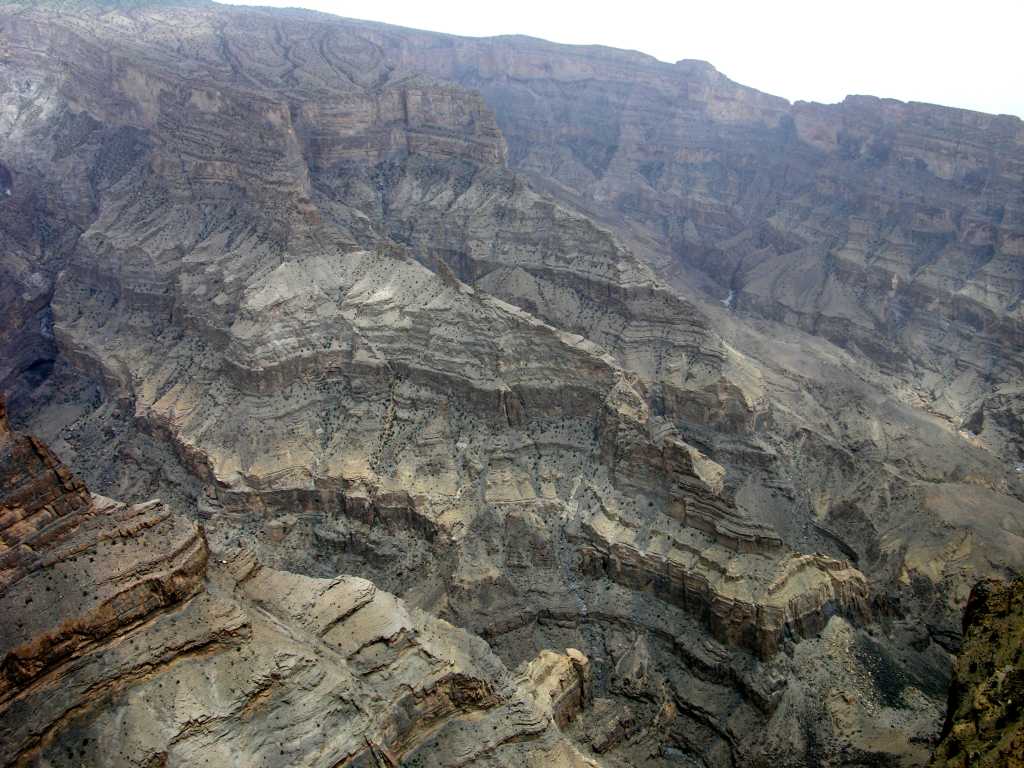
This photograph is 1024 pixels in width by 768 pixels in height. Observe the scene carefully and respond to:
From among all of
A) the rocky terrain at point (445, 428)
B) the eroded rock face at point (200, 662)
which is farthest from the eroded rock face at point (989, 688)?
the rocky terrain at point (445, 428)

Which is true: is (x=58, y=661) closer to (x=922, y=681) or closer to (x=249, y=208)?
(x=922, y=681)

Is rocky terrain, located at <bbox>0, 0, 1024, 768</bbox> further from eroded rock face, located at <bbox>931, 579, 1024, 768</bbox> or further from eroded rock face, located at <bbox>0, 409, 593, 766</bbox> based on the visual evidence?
eroded rock face, located at <bbox>931, 579, 1024, 768</bbox>

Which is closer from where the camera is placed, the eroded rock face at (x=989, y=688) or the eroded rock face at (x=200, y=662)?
the eroded rock face at (x=989, y=688)

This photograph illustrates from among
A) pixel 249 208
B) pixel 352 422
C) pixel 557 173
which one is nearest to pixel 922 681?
pixel 352 422

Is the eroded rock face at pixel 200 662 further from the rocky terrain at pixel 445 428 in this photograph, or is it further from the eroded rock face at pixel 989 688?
the eroded rock face at pixel 989 688

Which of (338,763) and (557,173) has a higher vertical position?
(557,173)

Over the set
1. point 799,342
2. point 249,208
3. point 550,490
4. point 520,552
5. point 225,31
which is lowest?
point 520,552
